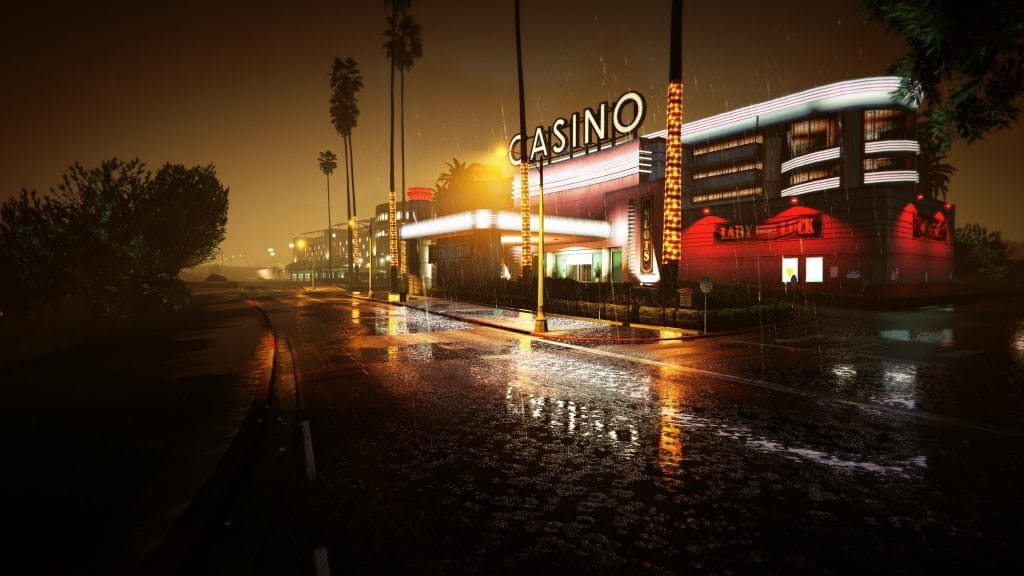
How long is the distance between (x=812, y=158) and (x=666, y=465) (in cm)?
4372

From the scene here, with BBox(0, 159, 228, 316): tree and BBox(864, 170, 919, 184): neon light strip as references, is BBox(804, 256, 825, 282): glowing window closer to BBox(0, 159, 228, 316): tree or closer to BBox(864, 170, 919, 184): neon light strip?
BBox(864, 170, 919, 184): neon light strip

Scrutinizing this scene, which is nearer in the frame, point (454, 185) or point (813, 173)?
point (813, 173)

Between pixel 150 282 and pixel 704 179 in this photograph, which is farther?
pixel 704 179

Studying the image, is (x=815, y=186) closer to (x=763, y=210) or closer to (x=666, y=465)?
(x=763, y=210)

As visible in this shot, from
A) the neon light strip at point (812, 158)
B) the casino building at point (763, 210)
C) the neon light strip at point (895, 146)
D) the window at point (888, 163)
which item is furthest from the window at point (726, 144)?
the neon light strip at point (895, 146)

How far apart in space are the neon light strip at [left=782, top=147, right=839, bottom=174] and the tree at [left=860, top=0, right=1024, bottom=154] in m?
33.6

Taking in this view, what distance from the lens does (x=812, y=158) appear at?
4047 cm

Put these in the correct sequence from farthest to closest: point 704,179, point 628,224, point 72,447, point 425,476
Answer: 1. point 704,179
2. point 628,224
3. point 72,447
4. point 425,476

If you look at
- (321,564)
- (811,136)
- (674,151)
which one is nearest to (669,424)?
(321,564)

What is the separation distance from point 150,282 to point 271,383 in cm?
2346

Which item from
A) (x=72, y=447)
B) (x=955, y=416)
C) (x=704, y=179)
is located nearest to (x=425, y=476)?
(x=72, y=447)

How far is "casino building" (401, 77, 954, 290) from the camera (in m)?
35.7

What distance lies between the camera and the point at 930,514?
14.5ft

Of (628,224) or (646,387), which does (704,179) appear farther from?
(646,387)
